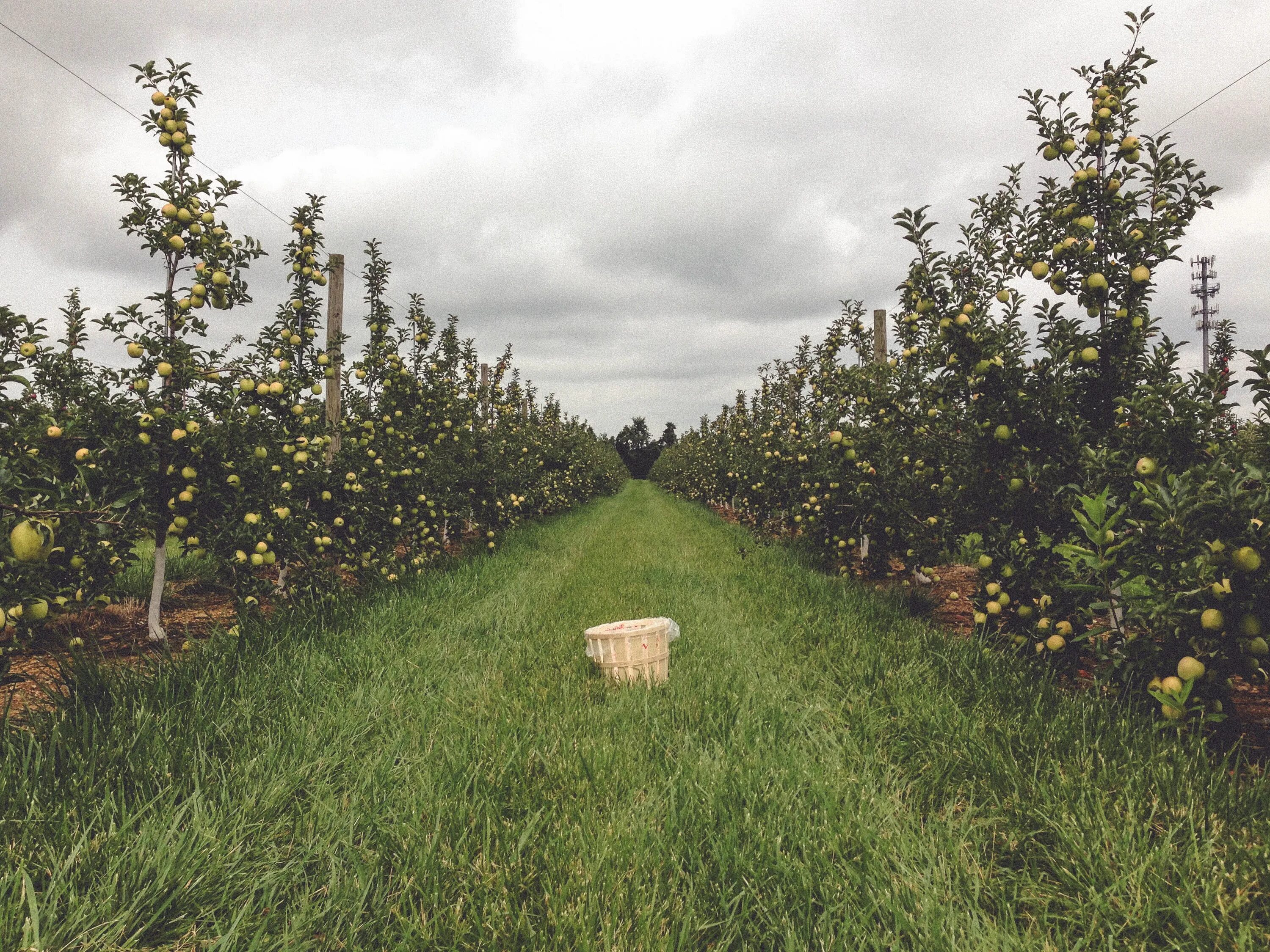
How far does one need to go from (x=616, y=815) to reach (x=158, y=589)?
13.5 ft

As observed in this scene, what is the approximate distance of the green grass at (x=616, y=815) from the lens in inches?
67.4

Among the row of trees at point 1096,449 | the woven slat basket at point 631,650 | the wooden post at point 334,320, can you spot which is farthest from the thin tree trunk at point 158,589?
the row of trees at point 1096,449

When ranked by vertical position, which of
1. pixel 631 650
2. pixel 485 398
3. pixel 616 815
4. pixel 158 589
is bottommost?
pixel 616 815

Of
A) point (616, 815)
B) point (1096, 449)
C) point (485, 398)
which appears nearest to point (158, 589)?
point (616, 815)

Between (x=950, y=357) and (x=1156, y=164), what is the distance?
1.46 metres

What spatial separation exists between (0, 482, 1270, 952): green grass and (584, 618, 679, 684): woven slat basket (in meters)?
0.16

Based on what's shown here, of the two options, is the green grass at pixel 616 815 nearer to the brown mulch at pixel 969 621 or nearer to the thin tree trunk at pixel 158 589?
the brown mulch at pixel 969 621

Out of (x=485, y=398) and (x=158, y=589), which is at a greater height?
(x=485, y=398)

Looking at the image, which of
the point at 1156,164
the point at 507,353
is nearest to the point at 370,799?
the point at 1156,164

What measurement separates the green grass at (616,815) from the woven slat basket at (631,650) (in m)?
0.16

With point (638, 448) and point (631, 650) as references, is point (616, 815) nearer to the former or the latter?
point (631, 650)

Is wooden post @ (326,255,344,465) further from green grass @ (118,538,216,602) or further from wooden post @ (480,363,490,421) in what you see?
wooden post @ (480,363,490,421)

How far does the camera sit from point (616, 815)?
2271 millimetres

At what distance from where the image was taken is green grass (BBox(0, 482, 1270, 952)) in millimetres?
1711
